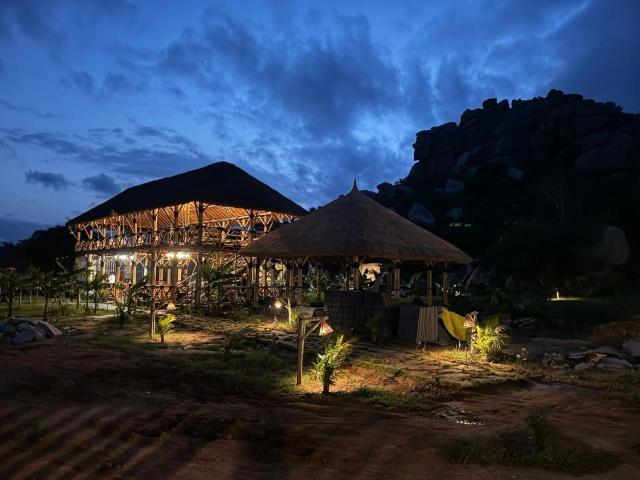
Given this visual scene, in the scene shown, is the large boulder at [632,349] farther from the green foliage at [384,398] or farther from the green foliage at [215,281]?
the green foliage at [215,281]

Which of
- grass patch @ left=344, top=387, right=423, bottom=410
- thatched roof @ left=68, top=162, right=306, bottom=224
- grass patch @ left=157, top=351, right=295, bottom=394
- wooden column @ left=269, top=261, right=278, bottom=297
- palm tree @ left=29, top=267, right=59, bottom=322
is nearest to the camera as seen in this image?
grass patch @ left=344, top=387, right=423, bottom=410

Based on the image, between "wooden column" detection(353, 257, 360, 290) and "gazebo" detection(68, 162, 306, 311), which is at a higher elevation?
"gazebo" detection(68, 162, 306, 311)

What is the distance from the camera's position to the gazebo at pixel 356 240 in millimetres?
15812

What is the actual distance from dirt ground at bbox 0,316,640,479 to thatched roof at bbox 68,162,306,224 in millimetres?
14655

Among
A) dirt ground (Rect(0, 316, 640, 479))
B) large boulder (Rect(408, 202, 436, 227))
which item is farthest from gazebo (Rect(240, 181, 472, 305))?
large boulder (Rect(408, 202, 436, 227))

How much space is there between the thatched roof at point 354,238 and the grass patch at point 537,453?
9824 millimetres

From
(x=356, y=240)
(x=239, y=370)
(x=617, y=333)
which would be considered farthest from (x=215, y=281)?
(x=617, y=333)

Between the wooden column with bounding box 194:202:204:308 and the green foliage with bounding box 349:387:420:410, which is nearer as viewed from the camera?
the green foliage with bounding box 349:387:420:410

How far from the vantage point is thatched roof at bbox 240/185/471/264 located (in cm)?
1577

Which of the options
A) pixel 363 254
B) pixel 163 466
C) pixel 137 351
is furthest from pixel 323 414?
pixel 363 254

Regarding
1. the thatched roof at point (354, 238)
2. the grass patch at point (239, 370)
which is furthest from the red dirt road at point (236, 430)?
the thatched roof at point (354, 238)

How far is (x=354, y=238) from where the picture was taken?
1584 centimetres

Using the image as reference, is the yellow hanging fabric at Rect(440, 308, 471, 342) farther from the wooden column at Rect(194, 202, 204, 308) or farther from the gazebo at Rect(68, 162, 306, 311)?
the wooden column at Rect(194, 202, 204, 308)

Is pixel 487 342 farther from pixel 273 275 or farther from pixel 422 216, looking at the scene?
pixel 422 216
